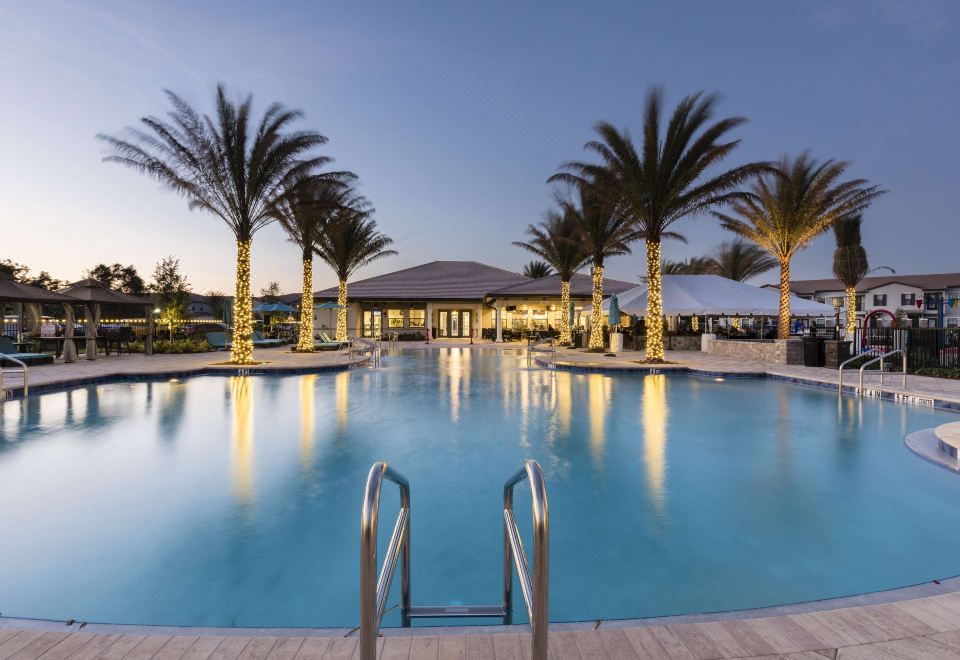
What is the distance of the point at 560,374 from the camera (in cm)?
1711

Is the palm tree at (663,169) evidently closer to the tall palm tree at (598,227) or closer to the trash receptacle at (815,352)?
the tall palm tree at (598,227)

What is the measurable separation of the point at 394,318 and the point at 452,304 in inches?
196

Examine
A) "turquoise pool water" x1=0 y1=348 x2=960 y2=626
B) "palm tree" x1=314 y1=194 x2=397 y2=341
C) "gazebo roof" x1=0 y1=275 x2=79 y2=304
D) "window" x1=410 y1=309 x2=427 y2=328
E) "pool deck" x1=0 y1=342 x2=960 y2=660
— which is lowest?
"turquoise pool water" x1=0 y1=348 x2=960 y2=626

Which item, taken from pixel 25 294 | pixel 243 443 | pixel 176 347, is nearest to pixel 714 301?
pixel 243 443

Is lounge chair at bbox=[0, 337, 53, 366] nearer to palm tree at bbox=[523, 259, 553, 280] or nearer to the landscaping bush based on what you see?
the landscaping bush

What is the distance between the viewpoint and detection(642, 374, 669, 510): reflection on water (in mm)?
6316

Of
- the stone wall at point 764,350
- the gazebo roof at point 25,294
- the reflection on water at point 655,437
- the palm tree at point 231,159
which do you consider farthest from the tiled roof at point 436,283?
the reflection on water at point 655,437

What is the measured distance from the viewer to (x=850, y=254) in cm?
3484

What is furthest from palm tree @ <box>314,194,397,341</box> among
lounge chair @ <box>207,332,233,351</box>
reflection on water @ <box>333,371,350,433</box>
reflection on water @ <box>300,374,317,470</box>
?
reflection on water @ <box>300,374,317,470</box>

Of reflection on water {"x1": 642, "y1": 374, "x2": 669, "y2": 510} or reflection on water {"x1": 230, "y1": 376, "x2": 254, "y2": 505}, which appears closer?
reflection on water {"x1": 230, "y1": 376, "x2": 254, "y2": 505}

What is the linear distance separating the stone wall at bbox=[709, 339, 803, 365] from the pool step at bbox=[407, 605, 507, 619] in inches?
756

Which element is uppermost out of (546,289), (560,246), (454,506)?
(560,246)

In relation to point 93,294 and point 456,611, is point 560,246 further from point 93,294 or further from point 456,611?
point 456,611

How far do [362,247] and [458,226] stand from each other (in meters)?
20.2
